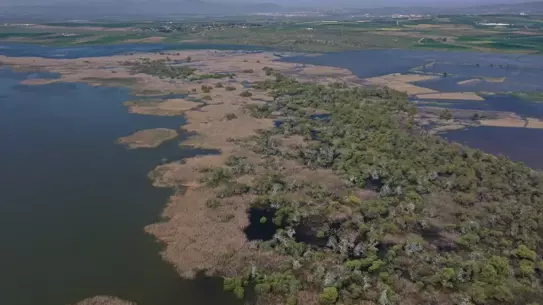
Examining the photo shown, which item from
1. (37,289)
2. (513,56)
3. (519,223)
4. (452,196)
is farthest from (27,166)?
(513,56)

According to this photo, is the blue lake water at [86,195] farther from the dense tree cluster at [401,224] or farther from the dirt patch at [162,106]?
the dense tree cluster at [401,224]

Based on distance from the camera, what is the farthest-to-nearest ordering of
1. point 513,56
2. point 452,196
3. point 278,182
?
point 513,56
point 278,182
point 452,196

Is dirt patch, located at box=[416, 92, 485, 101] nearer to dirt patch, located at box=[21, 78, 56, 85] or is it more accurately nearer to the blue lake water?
the blue lake water

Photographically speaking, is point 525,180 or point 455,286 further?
point 525,180

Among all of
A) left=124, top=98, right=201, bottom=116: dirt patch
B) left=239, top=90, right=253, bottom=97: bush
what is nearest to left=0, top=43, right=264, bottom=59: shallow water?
left=124, top=98, right=201, bottom=116: dirt patch

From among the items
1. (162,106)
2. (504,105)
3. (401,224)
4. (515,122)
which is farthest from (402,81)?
(401,224)

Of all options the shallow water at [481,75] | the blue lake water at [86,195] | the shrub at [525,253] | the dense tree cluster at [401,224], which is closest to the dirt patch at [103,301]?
the blue lake water at [86,195]

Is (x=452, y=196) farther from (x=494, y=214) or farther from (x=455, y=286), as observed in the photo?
(x=455, y=286)

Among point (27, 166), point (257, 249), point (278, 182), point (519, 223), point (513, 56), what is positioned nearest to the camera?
point (257, 249)
